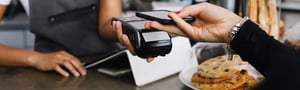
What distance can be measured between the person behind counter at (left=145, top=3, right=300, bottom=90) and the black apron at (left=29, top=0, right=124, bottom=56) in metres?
0.52

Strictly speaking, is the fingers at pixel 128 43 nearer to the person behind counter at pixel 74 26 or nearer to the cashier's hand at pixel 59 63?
the cashier's hand at pixel 59 63

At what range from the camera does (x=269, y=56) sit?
502mm

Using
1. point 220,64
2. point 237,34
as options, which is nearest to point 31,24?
point 220,64

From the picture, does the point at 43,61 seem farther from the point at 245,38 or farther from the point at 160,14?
the point at 245,38

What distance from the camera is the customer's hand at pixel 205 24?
2.29 ft

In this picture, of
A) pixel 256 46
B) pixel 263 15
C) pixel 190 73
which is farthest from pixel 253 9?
pixel 256 46

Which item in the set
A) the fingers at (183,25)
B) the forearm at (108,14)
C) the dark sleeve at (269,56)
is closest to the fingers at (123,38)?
the fingers at (183,25)

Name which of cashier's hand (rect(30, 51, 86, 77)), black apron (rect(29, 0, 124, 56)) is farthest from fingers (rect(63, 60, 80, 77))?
black apron (rect(29, 0, 124, 56))

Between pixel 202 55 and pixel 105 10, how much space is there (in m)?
0.30

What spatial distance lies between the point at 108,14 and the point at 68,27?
12 cm

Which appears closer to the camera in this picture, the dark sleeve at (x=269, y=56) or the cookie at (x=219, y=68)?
the dark sleeve at (x=269, y=56)

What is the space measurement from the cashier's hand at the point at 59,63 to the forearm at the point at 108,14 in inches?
8.2

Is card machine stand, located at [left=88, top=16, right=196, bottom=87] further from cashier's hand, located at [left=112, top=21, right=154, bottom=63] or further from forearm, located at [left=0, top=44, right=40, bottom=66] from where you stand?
forearm, located at [left=0, top=44, right=40, bottom=66]

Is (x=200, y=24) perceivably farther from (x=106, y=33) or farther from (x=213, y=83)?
(x=106, y=33)
